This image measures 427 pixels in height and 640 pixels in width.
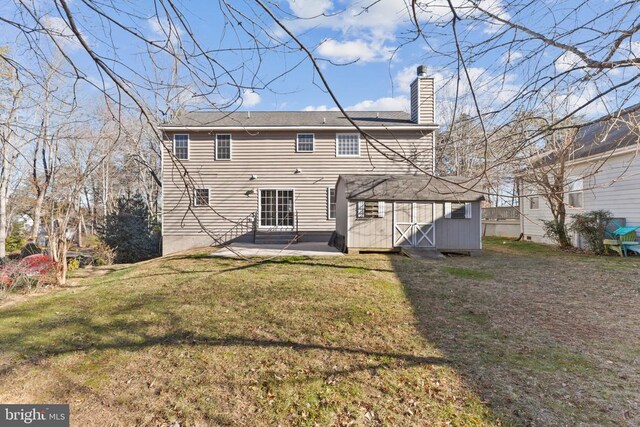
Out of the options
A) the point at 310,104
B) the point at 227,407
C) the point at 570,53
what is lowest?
the point at 227,407

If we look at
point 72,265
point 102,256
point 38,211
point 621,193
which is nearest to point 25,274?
point 72,265

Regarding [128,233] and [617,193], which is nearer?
[617,193]

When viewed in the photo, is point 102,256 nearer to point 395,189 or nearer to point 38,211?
point 38,211

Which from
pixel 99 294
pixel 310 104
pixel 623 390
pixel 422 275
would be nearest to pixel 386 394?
pixel 623 390

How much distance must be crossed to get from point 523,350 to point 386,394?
6.26 feet

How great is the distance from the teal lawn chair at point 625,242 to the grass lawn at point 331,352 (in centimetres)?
453

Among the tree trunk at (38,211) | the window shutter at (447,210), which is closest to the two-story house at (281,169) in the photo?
the window shutter at (447,210)

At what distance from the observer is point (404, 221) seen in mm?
11461

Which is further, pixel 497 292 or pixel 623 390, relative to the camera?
pixel 497 292

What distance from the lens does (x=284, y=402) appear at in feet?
9.57

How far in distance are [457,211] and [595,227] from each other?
4612 mm

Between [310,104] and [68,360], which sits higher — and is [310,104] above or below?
above

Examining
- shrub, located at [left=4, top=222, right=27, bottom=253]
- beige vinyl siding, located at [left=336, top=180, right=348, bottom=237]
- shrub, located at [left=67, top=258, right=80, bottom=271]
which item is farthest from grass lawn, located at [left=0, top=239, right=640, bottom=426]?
shrub, located at [left=4, top=222, right=27, bottom=253]

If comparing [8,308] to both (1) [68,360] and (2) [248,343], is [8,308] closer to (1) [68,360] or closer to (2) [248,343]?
(1) [68,360]
